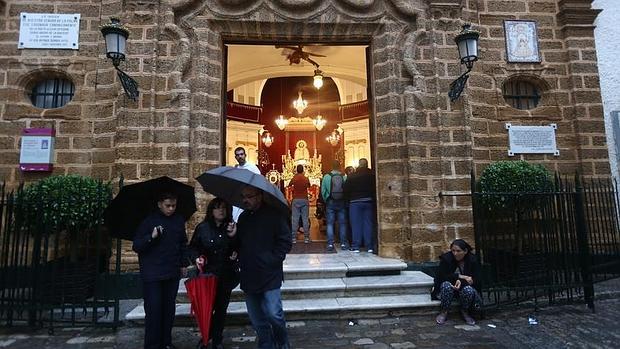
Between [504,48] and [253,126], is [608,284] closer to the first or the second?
[504,48]

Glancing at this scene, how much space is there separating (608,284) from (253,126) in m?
12.7

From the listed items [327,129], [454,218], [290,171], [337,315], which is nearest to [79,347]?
[337,315]

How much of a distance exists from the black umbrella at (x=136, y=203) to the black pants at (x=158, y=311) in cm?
61

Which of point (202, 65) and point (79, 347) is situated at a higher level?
point (202, 65)

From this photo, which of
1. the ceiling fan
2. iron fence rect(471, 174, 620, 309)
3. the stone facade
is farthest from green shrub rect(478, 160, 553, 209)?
the ceiling fan

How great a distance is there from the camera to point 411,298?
536 cm

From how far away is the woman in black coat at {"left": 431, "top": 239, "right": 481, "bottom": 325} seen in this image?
4898 mm

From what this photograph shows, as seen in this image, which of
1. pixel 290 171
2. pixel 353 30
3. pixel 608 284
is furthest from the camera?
pixel 290 171

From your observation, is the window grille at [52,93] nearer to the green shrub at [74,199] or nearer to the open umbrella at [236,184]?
the green shrub at [74,199]

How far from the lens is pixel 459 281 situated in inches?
195

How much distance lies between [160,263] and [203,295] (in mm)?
509

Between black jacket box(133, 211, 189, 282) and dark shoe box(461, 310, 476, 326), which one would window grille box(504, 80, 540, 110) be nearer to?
dark shoe box(461, 310, 476, 326)

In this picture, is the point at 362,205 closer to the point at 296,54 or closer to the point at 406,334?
the point at 406,334

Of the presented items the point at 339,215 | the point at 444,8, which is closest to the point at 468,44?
the point at 444,8
